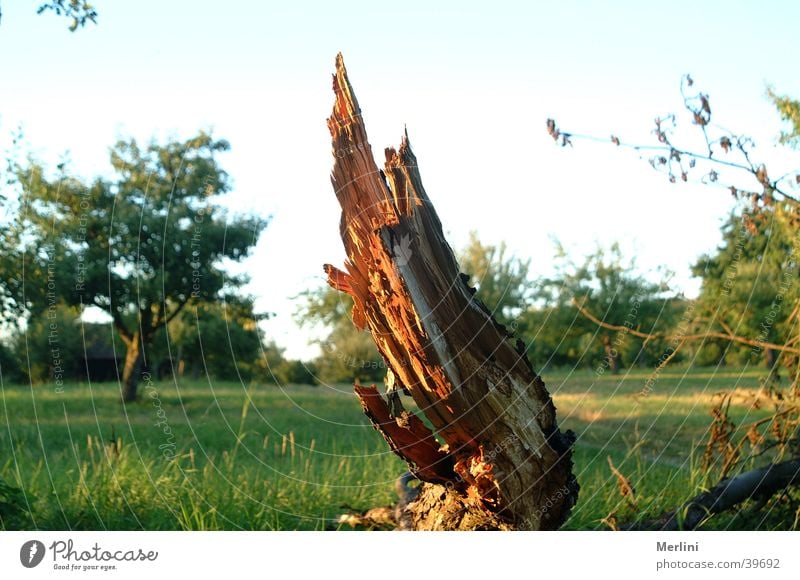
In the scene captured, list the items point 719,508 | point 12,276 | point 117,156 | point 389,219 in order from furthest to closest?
point 117,156, point 12,276, point 719,508, point 389,219

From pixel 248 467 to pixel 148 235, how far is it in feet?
8.81

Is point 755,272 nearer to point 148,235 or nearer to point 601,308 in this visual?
point 601,308

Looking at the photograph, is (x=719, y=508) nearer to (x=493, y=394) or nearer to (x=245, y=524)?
(x=493, y=394)

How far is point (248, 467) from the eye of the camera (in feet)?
17.1

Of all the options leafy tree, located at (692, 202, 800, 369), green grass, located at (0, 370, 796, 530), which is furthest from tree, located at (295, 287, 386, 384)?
leafy tree, located at (692, 202, 800, 369)

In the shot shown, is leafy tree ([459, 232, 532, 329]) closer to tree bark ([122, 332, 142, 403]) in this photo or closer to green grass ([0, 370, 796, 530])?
green grass ([0, 370, 796, 530])

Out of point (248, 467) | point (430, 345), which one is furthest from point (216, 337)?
point (430, 345)

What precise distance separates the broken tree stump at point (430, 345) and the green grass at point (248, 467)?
0.51m

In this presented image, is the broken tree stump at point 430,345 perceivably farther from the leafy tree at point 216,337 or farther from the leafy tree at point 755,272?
the leafy tree at point 216,337

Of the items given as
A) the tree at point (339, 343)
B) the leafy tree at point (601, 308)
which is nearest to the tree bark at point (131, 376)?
the tree at point (339, 343)

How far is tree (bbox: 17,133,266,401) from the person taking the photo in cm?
616
